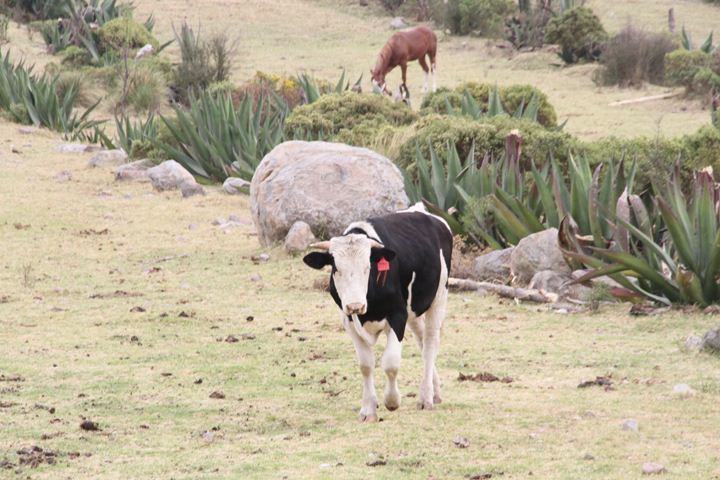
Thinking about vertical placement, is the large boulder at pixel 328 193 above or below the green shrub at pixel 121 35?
above

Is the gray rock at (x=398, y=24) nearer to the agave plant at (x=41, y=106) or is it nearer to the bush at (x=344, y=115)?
the agave plant at (x=41, y=106)

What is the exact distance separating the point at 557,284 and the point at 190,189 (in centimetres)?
726

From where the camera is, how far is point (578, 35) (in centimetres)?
3369

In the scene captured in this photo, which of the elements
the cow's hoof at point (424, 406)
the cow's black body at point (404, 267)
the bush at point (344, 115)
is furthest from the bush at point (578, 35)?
the cow's hoof at point (424, 406)

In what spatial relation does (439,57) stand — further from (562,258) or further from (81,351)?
(81,351)

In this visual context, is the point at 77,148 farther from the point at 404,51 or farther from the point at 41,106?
the point at 404,51

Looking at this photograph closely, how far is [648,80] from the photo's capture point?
100.0 feet

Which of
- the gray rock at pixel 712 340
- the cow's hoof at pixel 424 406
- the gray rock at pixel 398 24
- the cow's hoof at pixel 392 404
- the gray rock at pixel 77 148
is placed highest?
the cow's hoof at pixel 392 404

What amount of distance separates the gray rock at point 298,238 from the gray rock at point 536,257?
2419mm

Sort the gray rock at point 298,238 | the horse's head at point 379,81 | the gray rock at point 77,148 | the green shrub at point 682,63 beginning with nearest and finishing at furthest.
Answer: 1. the gray rock at point 298,238
2. the gray rock at point 77,148
3. the horse's head at point 379,81
4. the green shrub at point 682,63

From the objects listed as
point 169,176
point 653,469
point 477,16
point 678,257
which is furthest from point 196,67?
point 653,469

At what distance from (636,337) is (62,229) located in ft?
25.7

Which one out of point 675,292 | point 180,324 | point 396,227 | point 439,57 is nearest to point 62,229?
point 180,324

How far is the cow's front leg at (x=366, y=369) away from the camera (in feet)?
24.6
